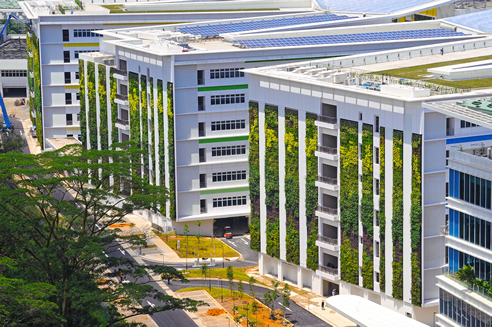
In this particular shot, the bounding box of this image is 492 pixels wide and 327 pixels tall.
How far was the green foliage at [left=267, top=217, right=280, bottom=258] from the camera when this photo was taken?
12675cm

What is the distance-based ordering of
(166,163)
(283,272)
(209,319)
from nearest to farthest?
(209,319), (283,272), (166,163)

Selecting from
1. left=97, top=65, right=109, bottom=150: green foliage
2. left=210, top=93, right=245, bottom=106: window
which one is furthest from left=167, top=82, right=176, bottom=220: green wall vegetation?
left=97, top=65, right=109, bottom=150: green foliage

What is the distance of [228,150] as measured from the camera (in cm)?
14875

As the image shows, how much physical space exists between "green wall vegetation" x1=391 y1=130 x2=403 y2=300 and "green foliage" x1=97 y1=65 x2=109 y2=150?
69.5 metres

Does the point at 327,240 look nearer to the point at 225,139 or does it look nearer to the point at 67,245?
the point at 225,139

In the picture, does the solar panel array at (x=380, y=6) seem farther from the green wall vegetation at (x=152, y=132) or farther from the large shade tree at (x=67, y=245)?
the large shade tree at (x=67, y=245)

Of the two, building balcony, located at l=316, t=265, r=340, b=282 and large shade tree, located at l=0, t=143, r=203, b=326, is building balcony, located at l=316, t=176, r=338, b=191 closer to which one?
building balcony, located at l=316, t=265, r=340, b=282

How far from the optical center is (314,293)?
4840 inches

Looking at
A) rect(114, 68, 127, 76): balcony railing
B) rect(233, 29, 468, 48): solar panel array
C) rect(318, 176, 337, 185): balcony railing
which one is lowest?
rect(318, 176, 337, 185): balcony railing

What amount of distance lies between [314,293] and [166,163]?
36.3 m

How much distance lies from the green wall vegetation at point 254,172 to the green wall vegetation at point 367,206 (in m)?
20.0

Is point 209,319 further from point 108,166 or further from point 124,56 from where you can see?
point 124,56

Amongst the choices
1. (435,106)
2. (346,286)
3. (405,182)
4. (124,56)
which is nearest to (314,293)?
(346,286)

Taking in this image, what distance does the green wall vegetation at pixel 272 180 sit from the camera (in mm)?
124688
